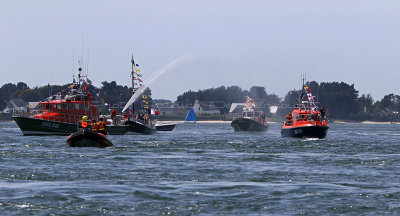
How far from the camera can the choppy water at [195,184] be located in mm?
25453

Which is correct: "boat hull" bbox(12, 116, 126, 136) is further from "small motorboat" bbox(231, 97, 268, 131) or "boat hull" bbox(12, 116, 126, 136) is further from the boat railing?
"small motorboat" bbox(231, 97, 268, 131)

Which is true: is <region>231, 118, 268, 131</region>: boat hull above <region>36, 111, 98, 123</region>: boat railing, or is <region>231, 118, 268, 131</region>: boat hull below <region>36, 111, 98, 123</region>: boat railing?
below

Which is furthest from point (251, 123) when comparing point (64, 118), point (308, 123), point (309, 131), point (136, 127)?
point (64, 118)

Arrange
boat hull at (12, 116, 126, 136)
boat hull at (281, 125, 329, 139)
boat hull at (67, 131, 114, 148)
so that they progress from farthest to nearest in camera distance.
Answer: boat hull at (12, 116, 126, 136) → boat hull at (281, 125, 329, 139) → boat hull at (67, 131, 114, 148)

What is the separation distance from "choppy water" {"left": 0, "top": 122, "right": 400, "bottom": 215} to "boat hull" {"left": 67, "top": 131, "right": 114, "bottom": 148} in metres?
4.29

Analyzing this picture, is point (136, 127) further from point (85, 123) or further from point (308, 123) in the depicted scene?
point (85, 123)

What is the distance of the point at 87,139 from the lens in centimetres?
5300

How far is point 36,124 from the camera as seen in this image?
79.1 m

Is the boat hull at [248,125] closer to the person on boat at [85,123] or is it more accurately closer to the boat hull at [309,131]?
the boat hull at [309,131]

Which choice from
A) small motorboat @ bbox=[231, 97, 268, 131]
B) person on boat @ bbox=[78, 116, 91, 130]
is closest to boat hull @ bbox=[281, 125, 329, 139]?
person on boat @ bbox=[78, 116, 91, 130]

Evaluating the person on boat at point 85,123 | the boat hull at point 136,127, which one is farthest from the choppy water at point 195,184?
the boat hull at point 136,127

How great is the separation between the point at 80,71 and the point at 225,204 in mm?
59740

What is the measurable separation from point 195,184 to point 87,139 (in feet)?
75.4

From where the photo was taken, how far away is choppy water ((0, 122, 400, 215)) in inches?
1002
